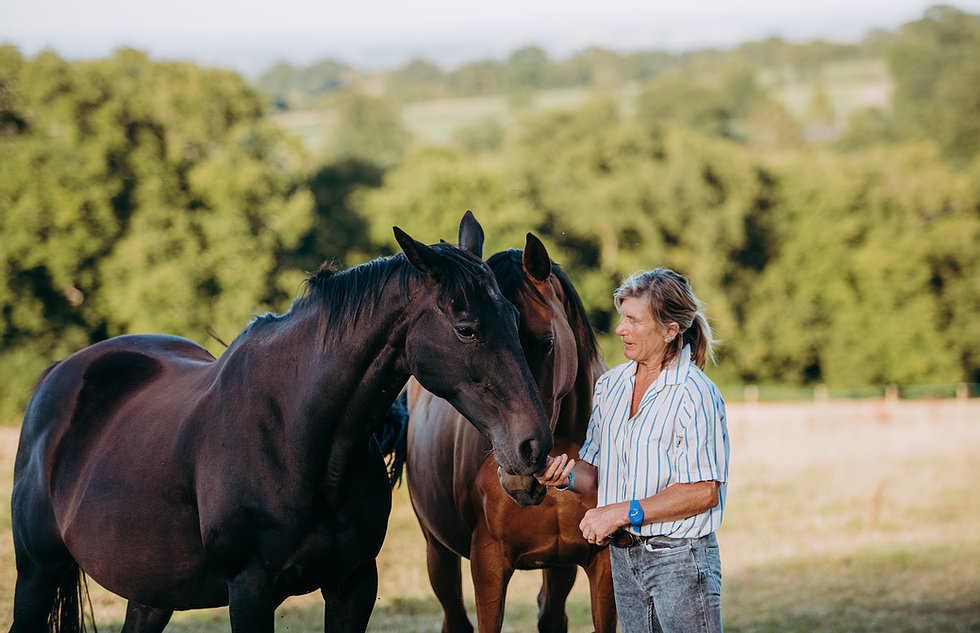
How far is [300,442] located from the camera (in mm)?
3266

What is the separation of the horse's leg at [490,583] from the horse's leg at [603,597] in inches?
15.0

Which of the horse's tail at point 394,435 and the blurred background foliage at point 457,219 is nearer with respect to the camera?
the horse's tail at point 394,435

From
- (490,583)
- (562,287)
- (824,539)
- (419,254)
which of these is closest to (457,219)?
(824,539)

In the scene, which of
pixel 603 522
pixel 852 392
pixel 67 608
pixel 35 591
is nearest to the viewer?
pixel 603 522

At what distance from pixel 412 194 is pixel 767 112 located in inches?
1467

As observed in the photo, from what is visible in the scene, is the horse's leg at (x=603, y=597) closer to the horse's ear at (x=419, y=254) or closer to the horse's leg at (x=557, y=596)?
the horse's leg at (x=557, y=596)

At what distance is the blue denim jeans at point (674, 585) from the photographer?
297cm

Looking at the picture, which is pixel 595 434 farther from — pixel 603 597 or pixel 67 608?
pixel 67 608

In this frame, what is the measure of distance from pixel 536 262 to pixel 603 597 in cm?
147

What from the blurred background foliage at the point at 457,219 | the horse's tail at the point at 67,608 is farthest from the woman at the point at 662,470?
the blurred background foliage at the point at 457,219

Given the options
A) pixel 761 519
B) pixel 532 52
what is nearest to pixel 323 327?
pixel 761 519

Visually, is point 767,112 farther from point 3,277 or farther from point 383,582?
point 383,582

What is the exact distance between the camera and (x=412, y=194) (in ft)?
104

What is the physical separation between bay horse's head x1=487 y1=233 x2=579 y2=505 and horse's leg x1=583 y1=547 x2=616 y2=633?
683mm
